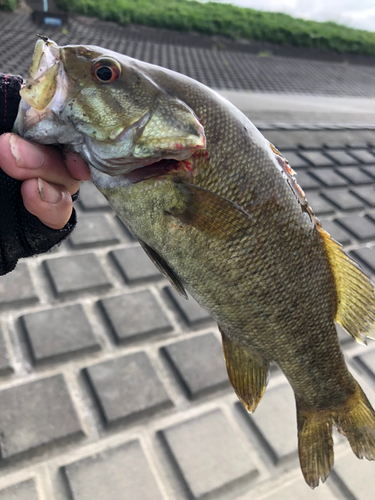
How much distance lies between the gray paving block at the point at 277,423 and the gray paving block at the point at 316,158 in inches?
109

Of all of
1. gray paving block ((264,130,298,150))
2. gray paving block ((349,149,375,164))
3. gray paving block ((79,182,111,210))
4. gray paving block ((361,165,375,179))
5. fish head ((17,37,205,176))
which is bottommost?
gray paving block ((79,182,111,210))

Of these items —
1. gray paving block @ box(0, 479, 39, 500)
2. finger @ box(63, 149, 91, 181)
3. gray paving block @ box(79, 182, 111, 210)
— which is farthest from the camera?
gray paving block @ box(79, 182, 111, 210)

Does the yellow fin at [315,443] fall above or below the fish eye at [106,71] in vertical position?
below

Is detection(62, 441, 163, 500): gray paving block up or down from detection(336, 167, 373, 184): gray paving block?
down

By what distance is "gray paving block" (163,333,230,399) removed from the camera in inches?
77.9

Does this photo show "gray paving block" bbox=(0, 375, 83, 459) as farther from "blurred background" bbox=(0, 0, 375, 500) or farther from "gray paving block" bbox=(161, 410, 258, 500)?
"gray paving block" bbox=(161, 410, 258, 500)

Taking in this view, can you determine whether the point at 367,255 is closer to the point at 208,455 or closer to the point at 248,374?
the point at 208,455

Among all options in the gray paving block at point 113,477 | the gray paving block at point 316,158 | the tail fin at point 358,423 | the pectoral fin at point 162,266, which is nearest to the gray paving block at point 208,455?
the gray paving block at point 113,477

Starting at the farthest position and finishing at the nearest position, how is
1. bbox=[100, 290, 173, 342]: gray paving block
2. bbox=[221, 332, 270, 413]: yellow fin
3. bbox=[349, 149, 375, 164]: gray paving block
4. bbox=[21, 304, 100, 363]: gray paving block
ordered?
bbox=[349, 149, 375, 164]: gray paving block → bbox=[100, 290, 173, 342]: gray paving block → bbox=[21, 304, 100, 363]: gray paving block → bbox=[221, 332, 270, 413]: yellow fin

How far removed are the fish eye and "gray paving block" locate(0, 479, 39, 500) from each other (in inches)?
58.0

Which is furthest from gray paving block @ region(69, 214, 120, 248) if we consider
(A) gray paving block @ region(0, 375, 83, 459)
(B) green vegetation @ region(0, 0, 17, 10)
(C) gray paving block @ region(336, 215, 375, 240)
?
(B) green vegetation @ region(0, 0, 17, 10)

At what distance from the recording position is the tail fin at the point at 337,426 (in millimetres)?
1352

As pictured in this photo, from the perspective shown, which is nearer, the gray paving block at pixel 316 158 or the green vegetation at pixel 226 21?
the gray paving block at pixel 316 158

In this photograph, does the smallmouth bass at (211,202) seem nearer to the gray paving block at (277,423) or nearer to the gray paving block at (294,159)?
the gray paving block at (277,423)
